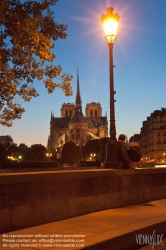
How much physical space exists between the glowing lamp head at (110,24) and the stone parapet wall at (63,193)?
15.6ft

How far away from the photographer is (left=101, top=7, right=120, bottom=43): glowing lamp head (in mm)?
12992

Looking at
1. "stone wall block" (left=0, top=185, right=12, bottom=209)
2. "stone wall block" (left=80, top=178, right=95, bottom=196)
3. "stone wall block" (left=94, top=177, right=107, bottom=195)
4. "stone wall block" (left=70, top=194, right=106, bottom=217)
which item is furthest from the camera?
"stone wall block" (left=94, top=177, right=107, bottom=195)

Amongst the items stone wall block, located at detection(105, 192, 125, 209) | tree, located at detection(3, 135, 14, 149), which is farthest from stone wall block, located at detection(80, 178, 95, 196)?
tree, located at detection(3, 135, 14, 149)

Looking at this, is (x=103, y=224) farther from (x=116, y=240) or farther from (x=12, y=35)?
(x=12, y=35)

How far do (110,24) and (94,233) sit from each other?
26.5ft

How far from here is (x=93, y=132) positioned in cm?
18212

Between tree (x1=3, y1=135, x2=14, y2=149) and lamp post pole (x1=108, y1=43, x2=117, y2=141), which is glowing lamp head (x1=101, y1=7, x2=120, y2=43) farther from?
tree (x1=3, y1=135, x2=14, y2=149)

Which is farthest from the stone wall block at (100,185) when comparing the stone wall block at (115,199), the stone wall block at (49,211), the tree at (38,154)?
the tree at (38,154)

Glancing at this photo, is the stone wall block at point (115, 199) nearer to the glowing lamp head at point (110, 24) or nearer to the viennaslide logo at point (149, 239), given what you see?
the viennaslide logo at point (149, 239)

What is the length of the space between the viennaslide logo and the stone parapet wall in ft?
7.58

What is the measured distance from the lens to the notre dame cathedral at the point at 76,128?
17125cm

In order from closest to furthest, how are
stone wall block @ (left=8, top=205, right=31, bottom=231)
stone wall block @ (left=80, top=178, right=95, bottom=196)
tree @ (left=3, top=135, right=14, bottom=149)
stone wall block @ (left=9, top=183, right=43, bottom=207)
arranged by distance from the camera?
1. stone wall block @ (left=8, top=205, right=31, bottom=231)
2. stone wall block @ (left=9, top=183, right=43, bottom=207)
3. stone wall block @ (left=80, top=178, right=95, bottom=196)
4. tree @ (left=3, top=135, right=14, bottom=149)

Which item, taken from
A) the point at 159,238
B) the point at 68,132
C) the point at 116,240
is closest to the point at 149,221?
the point at 159,238

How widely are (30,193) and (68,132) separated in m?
166
